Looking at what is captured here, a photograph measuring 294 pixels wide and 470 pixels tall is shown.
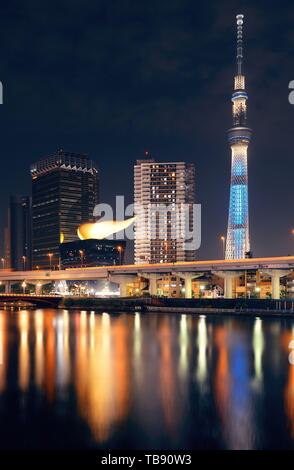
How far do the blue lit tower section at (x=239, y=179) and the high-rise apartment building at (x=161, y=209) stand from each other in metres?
33.8

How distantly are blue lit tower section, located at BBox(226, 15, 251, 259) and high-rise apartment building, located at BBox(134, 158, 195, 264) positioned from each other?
3377 cm

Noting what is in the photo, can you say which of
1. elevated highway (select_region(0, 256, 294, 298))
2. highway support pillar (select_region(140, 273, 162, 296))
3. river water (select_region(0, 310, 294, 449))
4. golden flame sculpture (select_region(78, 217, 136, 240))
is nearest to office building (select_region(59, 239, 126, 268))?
golden flame sculpture (select_region(78, 217, 136, 240))

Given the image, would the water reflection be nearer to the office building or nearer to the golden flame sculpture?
the office building

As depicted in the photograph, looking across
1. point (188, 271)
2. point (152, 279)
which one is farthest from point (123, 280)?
point (188, 271)

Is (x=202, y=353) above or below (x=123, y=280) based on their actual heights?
below

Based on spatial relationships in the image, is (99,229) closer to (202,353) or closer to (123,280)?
(123,280)

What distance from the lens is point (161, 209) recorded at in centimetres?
18788

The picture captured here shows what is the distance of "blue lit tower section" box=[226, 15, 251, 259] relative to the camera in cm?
14788

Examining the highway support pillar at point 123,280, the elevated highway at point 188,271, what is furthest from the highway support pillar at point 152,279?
the highway support pillar at point 123,280

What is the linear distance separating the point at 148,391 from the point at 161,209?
542 feet

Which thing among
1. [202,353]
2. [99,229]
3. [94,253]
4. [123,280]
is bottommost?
[202,353]

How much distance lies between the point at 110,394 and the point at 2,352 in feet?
52.5
